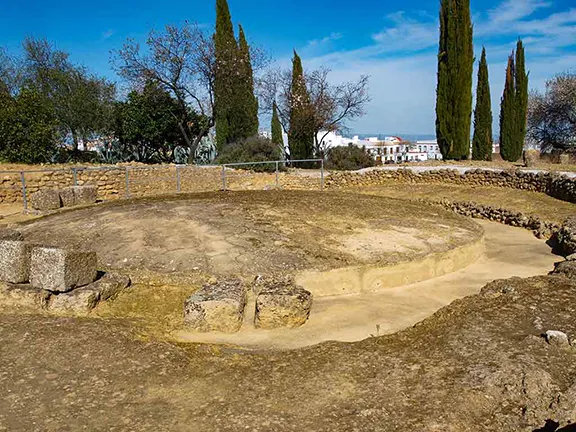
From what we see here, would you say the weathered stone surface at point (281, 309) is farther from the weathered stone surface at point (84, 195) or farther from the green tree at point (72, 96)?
the green tree at point (72, 96)

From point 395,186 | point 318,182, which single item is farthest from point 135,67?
point 395,186

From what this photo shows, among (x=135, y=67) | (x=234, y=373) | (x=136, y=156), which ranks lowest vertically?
(x=234, y=373)

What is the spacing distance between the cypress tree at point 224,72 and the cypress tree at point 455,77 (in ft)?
40.3

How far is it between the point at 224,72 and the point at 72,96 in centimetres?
843

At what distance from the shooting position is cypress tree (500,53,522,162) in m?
31.5

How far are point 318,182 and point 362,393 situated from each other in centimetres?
1853

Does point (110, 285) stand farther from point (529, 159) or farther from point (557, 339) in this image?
point (529, 159)

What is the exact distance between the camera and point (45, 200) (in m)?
14.1

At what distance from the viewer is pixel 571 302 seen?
612cm

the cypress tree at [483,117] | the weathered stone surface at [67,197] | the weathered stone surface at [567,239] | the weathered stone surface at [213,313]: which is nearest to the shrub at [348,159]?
the cypress tree at [483,117]

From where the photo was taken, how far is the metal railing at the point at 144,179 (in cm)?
1736

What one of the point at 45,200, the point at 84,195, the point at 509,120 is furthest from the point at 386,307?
the point at 509,120

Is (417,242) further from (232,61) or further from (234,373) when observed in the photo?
(232,61)

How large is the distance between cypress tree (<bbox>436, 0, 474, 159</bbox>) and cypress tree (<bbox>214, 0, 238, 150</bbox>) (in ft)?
40.3
